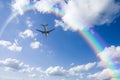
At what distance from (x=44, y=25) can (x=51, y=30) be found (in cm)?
783

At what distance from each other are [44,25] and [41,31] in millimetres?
6188

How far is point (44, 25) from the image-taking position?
438 feet

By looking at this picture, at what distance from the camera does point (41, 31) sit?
13812 centimetres

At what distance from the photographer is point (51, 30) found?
140m

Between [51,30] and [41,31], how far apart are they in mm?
6442
